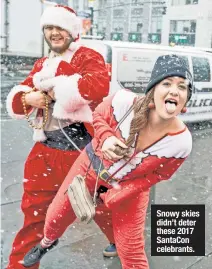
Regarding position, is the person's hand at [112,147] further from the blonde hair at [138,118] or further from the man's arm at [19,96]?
the man's arm at [19,96]

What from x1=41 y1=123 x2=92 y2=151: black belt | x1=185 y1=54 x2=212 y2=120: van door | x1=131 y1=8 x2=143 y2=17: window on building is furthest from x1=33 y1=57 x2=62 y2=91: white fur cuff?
x1=185 y1=54 x2=212 y2=120: van door

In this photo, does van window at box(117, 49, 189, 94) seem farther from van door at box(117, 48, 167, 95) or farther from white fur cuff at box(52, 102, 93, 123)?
white fur cuff at box(52, 102, 93, 123)

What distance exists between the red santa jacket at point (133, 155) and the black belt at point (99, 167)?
2 centimetres

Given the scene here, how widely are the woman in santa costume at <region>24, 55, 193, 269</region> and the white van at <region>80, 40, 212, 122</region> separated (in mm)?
592

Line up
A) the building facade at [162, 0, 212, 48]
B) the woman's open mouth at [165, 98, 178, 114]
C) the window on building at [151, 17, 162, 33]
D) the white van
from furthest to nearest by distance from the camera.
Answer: the white van, the window on building at [151, 17, 162, 33], the building facade at [162, 0, 212, 48], the woman's open mouth at [165, 98, 178, 114]

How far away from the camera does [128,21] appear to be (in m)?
2.67

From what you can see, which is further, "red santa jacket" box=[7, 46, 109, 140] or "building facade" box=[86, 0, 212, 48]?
"building facade" box=[86, 0, 212, 48]

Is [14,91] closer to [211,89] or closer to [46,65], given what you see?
[46,65]

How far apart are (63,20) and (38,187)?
0.84 metres

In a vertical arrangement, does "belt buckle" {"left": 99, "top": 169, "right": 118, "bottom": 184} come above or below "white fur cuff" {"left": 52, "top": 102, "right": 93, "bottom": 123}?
below

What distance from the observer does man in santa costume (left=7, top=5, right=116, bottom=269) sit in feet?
6.79

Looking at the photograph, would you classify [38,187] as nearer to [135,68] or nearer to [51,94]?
[51,94]

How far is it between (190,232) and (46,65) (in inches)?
43.5

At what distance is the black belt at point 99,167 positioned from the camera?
1870mm
